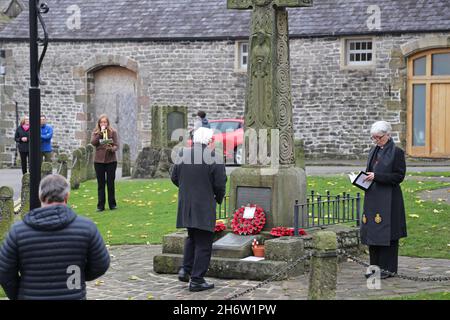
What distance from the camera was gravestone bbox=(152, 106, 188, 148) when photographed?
24516 millimetres

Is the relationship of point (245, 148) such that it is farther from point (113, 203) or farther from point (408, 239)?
point (113, 203)

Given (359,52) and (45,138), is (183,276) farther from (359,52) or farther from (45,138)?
(359,52)

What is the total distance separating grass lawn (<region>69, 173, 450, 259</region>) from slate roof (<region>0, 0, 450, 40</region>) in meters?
7.15

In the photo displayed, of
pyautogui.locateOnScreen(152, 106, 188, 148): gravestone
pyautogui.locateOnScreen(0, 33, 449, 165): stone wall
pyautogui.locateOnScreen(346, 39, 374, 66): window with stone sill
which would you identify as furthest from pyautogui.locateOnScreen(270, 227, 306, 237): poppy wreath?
pyautogui.locateOnScreen(346, 39, 374, 66): window with stone sill

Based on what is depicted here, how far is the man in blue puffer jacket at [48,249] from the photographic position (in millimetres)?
6824

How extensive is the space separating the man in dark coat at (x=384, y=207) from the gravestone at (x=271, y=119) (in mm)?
1398

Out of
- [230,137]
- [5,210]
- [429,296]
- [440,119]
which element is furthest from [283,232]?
[440,119]

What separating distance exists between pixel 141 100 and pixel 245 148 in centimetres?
1826

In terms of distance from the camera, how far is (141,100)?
30766 millimetres
